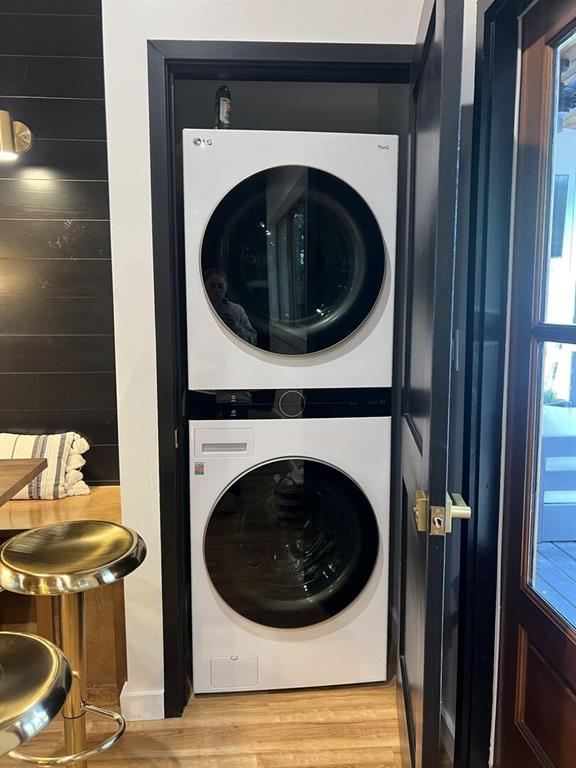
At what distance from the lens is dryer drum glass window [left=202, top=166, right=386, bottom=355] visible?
5.87ft

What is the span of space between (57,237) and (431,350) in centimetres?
183

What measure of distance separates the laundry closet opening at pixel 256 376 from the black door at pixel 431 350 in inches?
14.5

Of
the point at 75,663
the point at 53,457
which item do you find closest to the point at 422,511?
the point at 75,663

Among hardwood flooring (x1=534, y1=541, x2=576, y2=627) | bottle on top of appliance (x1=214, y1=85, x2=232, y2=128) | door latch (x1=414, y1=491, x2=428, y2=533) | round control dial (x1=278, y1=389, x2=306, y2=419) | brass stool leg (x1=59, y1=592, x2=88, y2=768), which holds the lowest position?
brass stool leg (x1=59, y1=592, x2=88, y2=768)

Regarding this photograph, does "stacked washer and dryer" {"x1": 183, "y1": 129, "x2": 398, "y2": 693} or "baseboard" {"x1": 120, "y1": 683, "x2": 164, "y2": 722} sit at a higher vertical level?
"stacked washer and dryer" {"x1": 183, "y1": 129, "x2": 398, "y2": 693}

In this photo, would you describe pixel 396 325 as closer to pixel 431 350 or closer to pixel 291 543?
pixel 291 543

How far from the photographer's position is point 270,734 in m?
1.86

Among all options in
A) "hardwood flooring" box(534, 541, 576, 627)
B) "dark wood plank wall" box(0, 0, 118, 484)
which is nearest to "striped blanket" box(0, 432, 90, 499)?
"dark wood plank wall" box(0, 0, 118, 484)

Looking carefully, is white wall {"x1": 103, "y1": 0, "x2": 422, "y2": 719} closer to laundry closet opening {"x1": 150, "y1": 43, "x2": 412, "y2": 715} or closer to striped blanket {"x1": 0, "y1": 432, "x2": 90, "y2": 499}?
laundry closet opening {"x1": 150, "y1": 43, "x2": 412, "y2": 715}

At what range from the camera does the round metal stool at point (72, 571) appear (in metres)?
1.24

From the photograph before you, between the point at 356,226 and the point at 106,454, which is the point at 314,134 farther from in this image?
the point at 106,454

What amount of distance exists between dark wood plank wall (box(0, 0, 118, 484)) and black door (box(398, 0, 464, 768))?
4.74ft

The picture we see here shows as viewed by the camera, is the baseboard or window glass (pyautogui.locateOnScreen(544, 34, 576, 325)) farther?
the baseboard

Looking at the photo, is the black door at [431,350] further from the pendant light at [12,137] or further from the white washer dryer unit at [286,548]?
the pendant light at [12,137]
